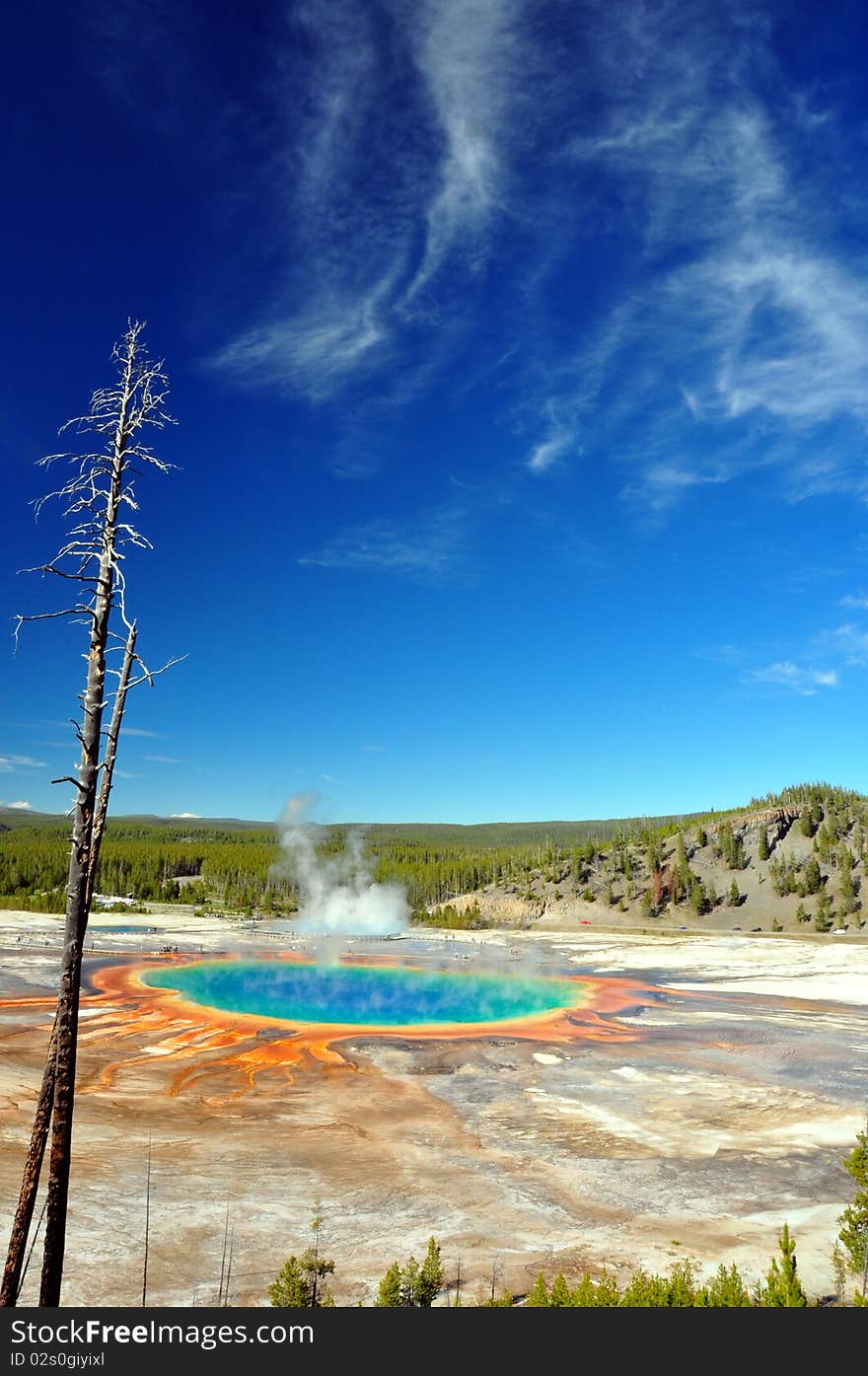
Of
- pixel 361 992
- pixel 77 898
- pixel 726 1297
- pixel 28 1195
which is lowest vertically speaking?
pixel 361 992

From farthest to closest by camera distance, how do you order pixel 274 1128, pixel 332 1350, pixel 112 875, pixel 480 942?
pixel 112 875 < pixel 480 942 < pixel 274 1128 < pixel 332 1350

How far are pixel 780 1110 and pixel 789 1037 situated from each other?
12900mm

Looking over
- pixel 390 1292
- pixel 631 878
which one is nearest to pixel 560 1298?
pixel 390 1292

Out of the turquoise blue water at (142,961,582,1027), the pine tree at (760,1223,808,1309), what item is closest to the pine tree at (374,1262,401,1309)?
the pine tree at (760,1223,808,1309)

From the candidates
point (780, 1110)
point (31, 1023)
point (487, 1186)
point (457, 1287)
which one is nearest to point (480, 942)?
point (31, 1023)

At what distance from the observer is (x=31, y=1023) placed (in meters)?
34.7

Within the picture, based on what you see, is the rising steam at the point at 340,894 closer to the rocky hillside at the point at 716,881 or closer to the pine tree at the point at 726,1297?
the rocky hillside at the point at 716,881

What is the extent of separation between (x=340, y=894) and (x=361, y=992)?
240 feet

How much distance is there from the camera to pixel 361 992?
171 ft

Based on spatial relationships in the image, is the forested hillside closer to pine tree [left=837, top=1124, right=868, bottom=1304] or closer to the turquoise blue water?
the turquoise blue water

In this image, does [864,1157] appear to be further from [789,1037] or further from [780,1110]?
[789,1037]

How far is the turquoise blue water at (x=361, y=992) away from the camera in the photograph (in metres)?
43.7

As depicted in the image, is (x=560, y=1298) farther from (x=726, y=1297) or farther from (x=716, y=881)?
(x=716, y=881)

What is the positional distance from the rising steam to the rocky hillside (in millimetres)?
7801
